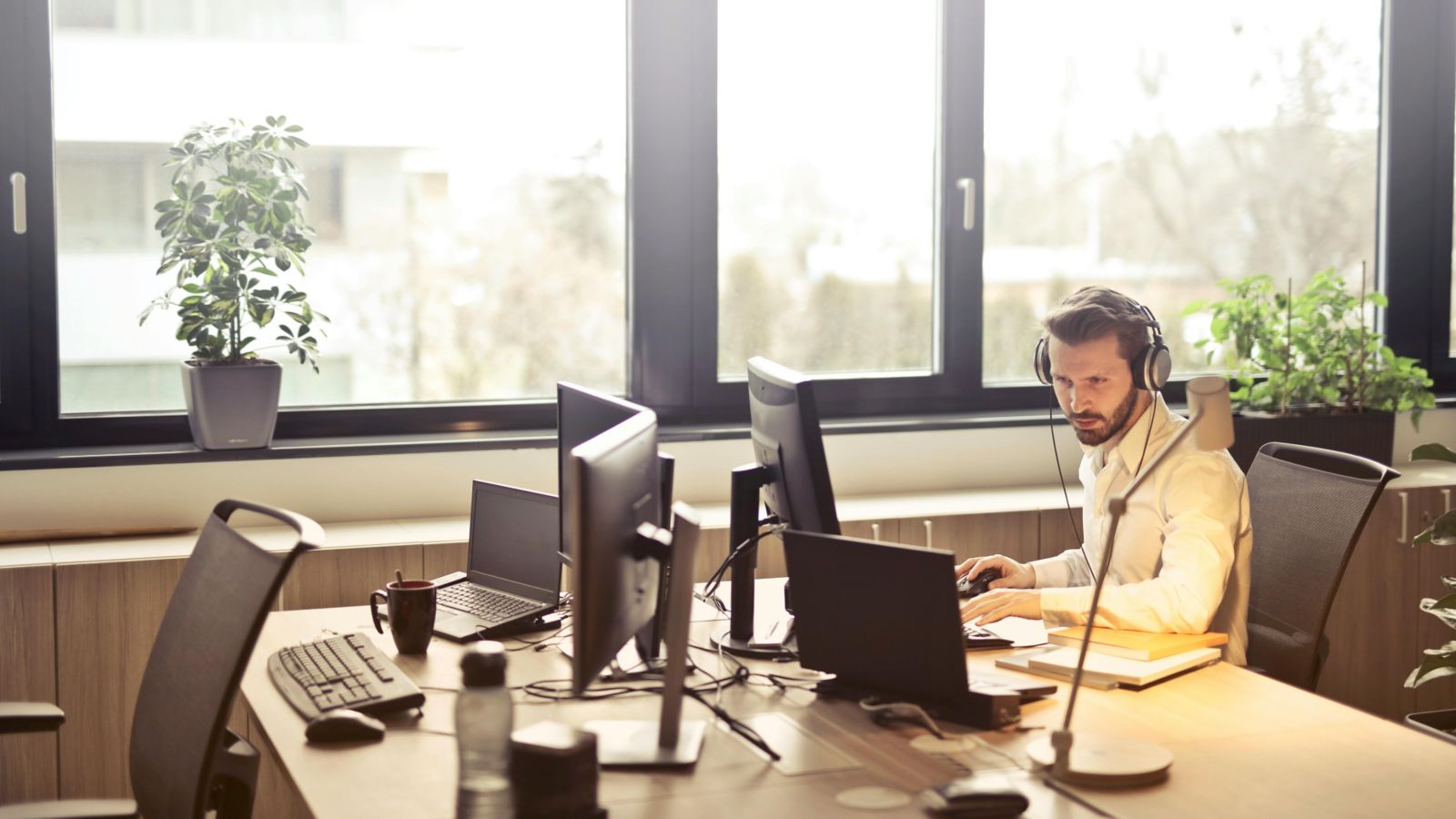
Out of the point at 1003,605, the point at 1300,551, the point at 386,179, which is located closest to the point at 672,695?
the point at 1003,605

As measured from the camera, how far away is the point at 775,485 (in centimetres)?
220

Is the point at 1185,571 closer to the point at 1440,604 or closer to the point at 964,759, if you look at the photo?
the point at 964,759

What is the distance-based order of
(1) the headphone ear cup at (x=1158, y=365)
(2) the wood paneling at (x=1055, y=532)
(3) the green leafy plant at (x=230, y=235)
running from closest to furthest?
(1) the headphone ear cup at (x=1158, y=365) < (3) the green leafy plant at (x=230, y=235) < (2) the wood paneling at (x=1055, y=532)

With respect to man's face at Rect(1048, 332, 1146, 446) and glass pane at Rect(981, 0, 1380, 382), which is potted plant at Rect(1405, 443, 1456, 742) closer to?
man's face at Rect(1048, 332, 1146, 446)

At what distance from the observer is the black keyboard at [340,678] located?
73.8 inches

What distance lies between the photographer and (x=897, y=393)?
379 cm

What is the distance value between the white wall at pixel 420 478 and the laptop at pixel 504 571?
703 millimetres

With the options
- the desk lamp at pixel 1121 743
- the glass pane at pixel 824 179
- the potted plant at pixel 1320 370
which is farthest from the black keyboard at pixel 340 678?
the potted plant at pixel 1320 370

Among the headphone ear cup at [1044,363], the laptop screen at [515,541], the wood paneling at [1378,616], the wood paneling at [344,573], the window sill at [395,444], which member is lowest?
the wood paneling at [1378,616]

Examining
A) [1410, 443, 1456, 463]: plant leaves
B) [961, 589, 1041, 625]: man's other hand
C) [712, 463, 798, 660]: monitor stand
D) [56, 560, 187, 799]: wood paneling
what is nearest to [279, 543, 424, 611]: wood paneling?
[56, 560, 187, 799]: wood paneling

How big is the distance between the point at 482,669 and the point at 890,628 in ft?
1.93

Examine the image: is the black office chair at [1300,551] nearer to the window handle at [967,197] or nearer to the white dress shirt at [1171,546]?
the white dress shirt at [1171,546]

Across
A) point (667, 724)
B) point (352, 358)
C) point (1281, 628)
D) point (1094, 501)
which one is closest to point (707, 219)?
point (352, 358)

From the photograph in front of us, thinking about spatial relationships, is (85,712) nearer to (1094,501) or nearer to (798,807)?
(798,807)
